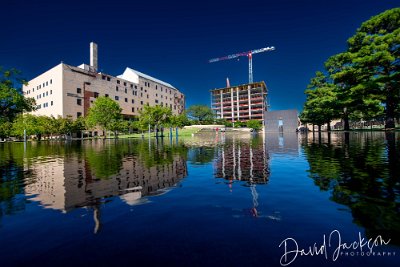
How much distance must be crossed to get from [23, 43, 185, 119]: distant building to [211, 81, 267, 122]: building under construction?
72.9m

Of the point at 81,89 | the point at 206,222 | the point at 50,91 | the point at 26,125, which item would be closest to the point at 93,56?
the point at 81,89

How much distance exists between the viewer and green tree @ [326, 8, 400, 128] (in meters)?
28.4

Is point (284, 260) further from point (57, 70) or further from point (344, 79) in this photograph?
point (57, 70)

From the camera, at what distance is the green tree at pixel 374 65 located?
2844 cm

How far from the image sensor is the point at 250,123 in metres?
108

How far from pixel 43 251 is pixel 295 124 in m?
88.5

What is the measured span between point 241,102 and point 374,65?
12049 centimetres

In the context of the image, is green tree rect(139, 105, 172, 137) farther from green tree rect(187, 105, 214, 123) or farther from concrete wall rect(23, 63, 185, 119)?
green tree rect(187, 105, 214, 123)

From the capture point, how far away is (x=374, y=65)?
2986 cm

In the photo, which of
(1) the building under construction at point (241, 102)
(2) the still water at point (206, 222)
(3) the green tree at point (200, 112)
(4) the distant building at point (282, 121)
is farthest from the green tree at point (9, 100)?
(1) the building under construction at point (241, 102)

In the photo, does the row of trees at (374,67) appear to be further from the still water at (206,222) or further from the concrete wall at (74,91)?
the concrete wall at (74,91)

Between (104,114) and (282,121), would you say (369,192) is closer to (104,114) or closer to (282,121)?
(104,114)

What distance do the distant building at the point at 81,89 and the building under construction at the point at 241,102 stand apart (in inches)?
2871

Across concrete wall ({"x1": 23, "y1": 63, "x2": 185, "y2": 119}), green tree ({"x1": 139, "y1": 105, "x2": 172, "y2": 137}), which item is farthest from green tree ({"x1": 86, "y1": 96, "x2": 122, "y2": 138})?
concrete wall ({"x1": 23, "y1": 63, "x2": 185, "y2": 119})
